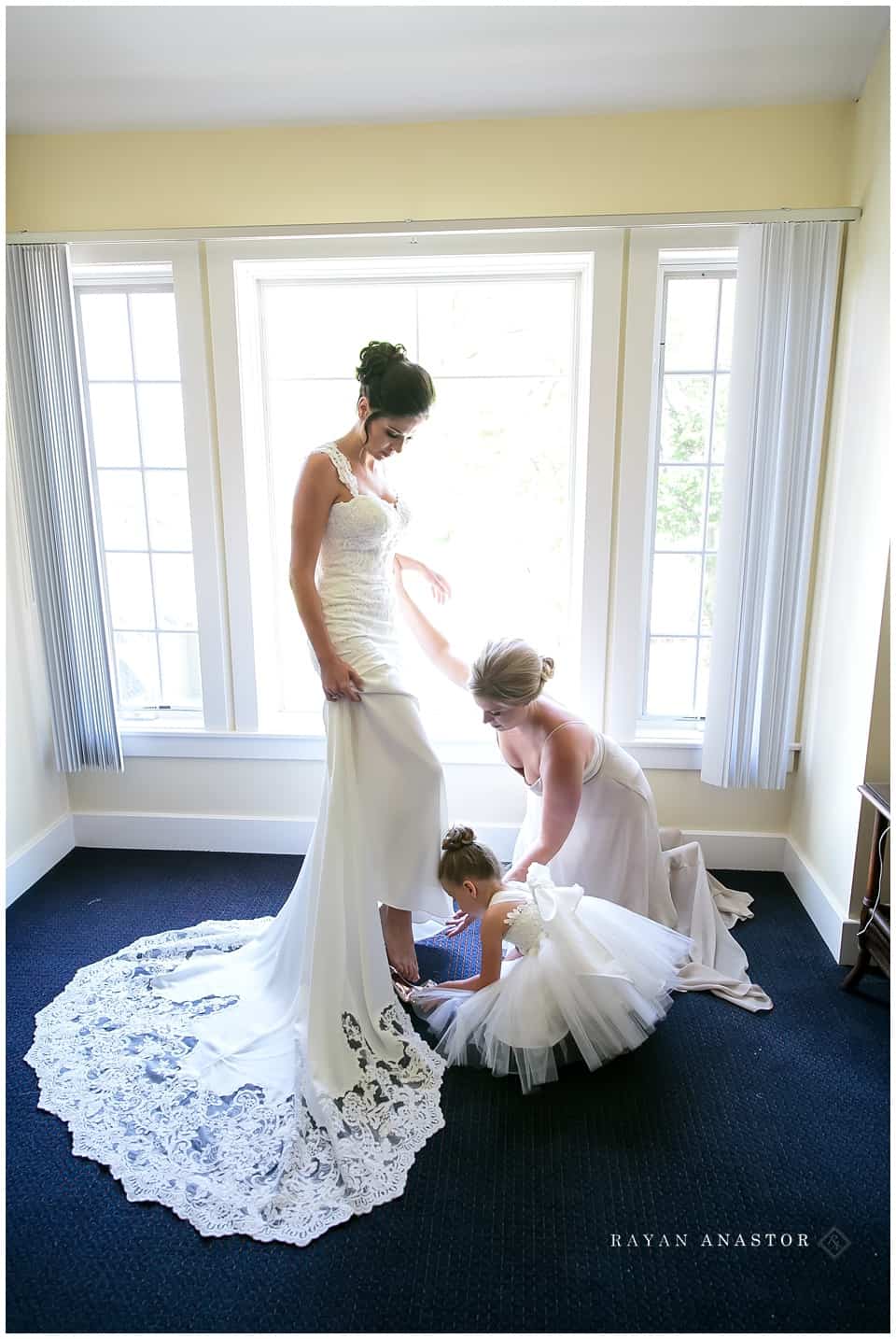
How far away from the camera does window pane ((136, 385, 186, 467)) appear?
9.87 feet

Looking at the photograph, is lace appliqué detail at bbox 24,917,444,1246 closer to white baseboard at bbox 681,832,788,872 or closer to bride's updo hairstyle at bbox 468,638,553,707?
bride's updo hairstyle at bbox 468,638,553,707

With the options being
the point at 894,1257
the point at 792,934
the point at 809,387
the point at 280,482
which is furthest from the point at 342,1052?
the point at 809,387

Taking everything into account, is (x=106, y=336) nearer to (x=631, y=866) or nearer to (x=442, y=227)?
(x=442, y=227)

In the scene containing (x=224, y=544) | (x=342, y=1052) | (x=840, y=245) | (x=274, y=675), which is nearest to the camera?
(x=342, y=1052)

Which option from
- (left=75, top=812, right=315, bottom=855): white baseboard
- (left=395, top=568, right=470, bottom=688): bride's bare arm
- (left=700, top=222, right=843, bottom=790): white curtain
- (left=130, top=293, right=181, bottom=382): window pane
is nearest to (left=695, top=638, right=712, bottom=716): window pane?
(left=700, top=222, right=843, bottom=790): white curtain

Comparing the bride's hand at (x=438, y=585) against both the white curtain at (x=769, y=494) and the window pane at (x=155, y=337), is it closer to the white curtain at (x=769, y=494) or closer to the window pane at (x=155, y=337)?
the white curtain at (x=769, y=494)

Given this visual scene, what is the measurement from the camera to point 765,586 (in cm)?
277

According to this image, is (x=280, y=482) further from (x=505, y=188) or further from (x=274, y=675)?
(x=505, y=188)

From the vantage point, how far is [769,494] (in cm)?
271

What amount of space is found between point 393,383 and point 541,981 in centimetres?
155

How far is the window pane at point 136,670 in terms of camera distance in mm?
3266

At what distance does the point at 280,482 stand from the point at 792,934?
7.81 feet

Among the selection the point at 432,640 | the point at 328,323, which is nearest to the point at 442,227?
the point at 328,323

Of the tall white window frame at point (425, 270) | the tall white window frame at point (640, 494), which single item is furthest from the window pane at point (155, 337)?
the tall white window frame at point (640, 494)
